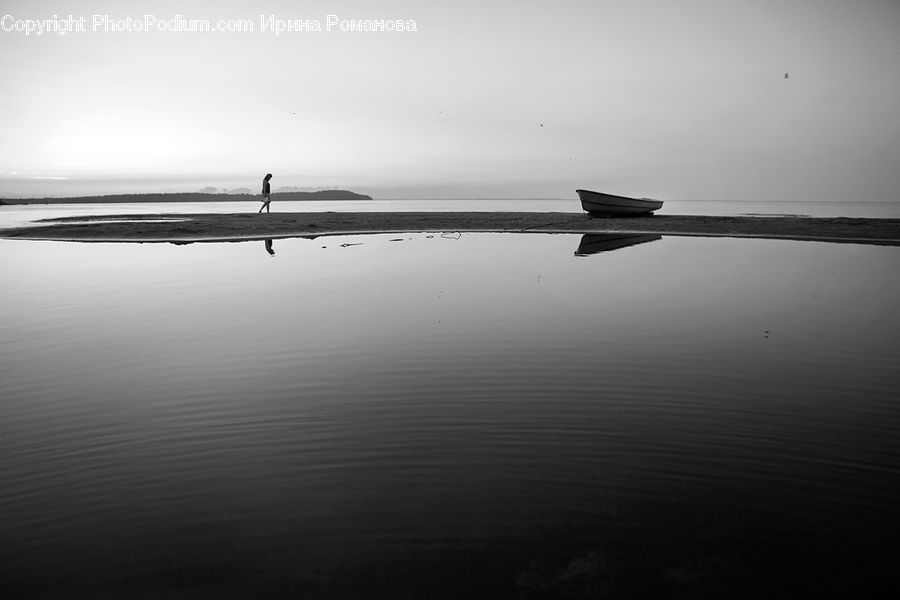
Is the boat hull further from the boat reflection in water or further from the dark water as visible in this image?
the dark water

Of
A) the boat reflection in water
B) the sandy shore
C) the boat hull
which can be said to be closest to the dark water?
the boat reflection in water

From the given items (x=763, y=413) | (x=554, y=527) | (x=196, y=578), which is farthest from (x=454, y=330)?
(x=196, y=578)

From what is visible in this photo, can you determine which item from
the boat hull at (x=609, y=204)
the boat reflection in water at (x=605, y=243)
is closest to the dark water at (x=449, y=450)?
the boat reflection in water at (x=605, y=243)

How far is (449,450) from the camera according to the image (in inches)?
259

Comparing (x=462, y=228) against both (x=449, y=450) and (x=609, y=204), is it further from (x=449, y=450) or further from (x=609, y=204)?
(x=449, y=450)

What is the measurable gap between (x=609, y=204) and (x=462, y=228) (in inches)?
497

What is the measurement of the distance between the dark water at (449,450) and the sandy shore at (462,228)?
25.2 metres

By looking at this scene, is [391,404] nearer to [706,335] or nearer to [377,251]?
[706,335]

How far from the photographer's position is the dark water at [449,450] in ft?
14.8

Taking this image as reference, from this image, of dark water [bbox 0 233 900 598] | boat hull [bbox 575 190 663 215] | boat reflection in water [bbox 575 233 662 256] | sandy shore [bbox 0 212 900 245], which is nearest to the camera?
dark water [bbox 0 233 900 598]

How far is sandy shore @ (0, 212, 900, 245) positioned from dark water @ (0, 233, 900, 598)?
82.7 feet

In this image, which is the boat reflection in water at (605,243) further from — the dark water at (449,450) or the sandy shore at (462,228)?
the dark water at (449,450)

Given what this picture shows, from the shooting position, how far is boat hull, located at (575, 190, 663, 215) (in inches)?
1976

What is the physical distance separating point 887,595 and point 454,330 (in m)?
8.79
